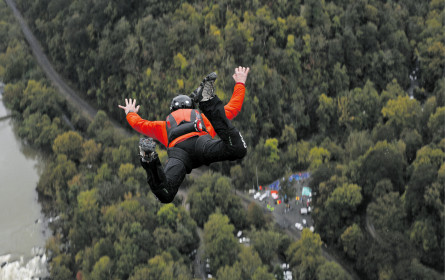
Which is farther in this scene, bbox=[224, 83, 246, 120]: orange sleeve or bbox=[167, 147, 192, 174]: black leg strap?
bbox=[224, 83, 246, 120]: orange sleeve

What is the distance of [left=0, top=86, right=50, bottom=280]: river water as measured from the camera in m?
41.1

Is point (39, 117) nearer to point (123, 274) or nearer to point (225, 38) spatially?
point (225, 38)

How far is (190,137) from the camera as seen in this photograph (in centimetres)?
1066

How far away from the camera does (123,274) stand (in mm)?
35594

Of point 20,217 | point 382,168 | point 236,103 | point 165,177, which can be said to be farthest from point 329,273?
point 20,217

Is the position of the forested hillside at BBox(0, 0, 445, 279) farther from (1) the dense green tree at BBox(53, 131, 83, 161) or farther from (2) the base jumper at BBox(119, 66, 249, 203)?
(2) the base jumper at BBox(119, 66, 249, 203)

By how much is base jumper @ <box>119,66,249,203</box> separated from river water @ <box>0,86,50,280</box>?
34736 mm

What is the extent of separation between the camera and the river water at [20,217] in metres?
41.1

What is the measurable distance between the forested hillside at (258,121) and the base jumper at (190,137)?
25213 millimetres

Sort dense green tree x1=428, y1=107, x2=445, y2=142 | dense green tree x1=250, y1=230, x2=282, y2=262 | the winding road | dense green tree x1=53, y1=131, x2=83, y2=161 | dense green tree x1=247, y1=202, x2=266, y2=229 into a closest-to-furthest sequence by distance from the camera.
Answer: dense green tree x1=250, y1=230, x2=282, y2=262 → dense green tree x1=247, y1=202, x2=266, y2=229 → dense green tree x1=428, y1=107, x2=445, y2=142 → dense green tree x1=53, y1=131, x2=83, y2=161 → the winding road

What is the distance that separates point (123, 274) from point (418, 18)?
53.6 meters

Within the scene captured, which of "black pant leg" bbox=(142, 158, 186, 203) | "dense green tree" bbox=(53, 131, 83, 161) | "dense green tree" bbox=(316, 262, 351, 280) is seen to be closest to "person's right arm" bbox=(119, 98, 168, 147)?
"black pant leg" bbox=(142, 158, 186, 203)

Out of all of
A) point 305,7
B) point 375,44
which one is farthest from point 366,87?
point 305,7

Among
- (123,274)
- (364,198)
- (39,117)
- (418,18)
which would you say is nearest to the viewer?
(123,274)
